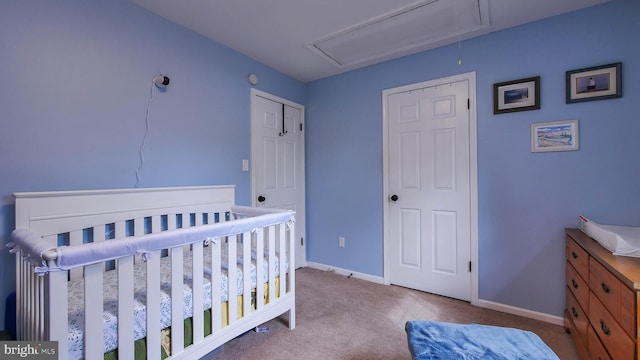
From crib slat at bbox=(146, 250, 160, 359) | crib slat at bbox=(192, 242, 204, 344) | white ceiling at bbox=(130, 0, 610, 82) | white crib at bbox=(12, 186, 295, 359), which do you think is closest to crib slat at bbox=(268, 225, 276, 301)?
white crib at bbox=(12, 186, 295, 359)

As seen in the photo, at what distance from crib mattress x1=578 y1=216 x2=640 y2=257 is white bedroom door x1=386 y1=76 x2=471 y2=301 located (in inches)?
30.6

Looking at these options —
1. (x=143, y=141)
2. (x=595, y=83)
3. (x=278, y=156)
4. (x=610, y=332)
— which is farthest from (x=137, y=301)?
(x=595, y=83)

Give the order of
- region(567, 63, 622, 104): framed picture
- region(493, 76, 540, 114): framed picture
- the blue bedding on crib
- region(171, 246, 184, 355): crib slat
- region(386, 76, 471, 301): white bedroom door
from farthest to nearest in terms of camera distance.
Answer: region(386, 76, 471, 301): white bedroom door → region(493, 76, 540, 114): framed picture → region(567, 63, 622, 104): framed picture → region(171, 246, 184, 355): crib slat → the blue bedding on crib

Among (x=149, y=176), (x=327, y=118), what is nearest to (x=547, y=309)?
(x=327, y=118)

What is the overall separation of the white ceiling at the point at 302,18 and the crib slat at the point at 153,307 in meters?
1.74

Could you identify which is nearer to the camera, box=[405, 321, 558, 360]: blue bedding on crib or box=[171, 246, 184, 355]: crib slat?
box=[405, 321, 558, 360]: blue bedding on crib

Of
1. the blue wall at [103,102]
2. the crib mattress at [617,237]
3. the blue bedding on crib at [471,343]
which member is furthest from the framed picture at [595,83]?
the blue wall at [103,102]

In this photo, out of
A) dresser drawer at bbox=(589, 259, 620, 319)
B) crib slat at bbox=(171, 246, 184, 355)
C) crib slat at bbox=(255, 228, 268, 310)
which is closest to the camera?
dresser drawer at bbox=(589, 259, 620, 319)

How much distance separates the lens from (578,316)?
64.4 inches

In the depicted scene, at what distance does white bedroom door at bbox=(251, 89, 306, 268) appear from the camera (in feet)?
9.02

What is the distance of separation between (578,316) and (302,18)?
108 inches

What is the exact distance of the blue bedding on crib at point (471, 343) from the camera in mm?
1017

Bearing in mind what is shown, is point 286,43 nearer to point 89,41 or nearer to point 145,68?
point 145,68

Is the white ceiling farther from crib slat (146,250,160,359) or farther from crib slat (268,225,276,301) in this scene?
crib slat (146,250,160,359)
